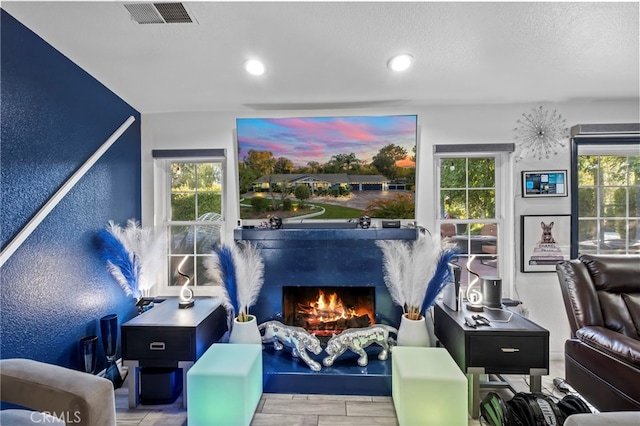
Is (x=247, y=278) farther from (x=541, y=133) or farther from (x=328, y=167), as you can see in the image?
(x=541, y=133)

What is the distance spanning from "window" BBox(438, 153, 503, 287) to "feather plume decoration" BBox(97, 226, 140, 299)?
2.82 meters

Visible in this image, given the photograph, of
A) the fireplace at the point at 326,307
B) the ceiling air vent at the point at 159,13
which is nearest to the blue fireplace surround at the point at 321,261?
the fireplace at the point at 326,307

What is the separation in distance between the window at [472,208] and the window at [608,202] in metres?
0.78

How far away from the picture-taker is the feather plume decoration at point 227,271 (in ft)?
7.51

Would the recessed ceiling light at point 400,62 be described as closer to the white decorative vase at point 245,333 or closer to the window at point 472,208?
the window at point 472,208

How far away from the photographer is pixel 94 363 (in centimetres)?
209

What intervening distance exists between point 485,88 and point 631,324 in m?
1.99

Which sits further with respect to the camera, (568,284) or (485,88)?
(485,88)

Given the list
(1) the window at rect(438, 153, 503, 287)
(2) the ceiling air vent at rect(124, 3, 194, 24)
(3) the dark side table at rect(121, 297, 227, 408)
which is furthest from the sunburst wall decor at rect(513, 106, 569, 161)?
(3) the dark side table at rect(121, 297, 227, 408)

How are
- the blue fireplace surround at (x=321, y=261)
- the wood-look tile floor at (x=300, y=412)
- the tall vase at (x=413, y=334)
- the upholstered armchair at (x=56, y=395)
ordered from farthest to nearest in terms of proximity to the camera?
the blue fireplace surround at (x=321, y=261), the tall vase at (x=413, y=334), the wood-look tile floor at (x=300, y=412), the upholstered armchair at (x=56, y=395)

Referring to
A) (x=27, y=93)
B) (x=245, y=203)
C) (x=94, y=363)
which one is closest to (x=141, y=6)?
(x=27, y=93)

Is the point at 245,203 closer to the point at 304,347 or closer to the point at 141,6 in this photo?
the point at 304,347

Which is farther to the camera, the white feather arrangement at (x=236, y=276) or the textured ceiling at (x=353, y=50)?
the white feather arrangement at (x=236, y=276)

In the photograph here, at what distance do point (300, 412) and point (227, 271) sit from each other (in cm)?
112
